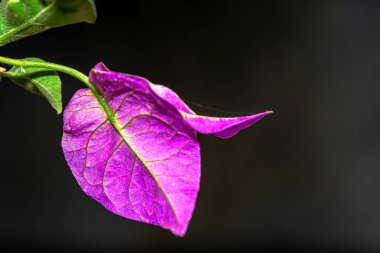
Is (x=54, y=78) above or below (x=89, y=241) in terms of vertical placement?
above

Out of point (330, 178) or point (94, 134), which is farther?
point (330, 178)

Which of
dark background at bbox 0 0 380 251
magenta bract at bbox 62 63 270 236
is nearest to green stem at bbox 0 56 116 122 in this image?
magenta bract at bbox 62 63 270 236

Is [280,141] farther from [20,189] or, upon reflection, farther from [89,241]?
[20,189]

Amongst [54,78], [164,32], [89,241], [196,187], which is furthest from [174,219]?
[89,241]

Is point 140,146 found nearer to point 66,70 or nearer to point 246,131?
point 66,70

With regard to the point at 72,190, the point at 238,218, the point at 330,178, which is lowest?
the point at 72,190

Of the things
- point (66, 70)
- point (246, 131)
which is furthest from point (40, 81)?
point (246, 131)
